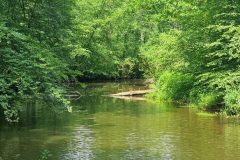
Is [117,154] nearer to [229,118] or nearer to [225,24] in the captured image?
[229,118]

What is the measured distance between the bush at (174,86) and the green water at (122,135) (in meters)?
4.01

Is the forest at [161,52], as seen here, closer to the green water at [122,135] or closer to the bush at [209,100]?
the bush at [209,100]

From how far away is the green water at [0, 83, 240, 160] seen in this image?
1499cm

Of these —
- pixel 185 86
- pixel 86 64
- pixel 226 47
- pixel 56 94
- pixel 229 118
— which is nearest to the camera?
pixel 56 94

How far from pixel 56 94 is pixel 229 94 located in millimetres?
12673

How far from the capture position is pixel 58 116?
79.0 ft

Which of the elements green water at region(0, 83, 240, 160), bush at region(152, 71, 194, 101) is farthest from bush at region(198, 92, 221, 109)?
bush at region(152, 71, 194, 101)

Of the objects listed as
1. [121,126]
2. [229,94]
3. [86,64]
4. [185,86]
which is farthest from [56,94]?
[86,64]

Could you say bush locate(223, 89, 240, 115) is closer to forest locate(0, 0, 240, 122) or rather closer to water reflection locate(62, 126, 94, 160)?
forest locate(0, 0, 240, 122)

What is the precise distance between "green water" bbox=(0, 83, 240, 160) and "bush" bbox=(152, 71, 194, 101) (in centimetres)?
401

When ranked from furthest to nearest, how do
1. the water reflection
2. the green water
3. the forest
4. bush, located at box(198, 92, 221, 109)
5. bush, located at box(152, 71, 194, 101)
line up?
1. bush, located at box(152, 71, 194, 101)
2. bush, located at box(198, 92, 221, 109)
3. the green water
4. the water reflection
5. the forest

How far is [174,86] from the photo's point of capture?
31094 mm

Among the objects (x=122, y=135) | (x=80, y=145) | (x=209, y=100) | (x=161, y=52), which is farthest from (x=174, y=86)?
(x=80, y=145)

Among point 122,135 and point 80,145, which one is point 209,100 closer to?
point 122,135
